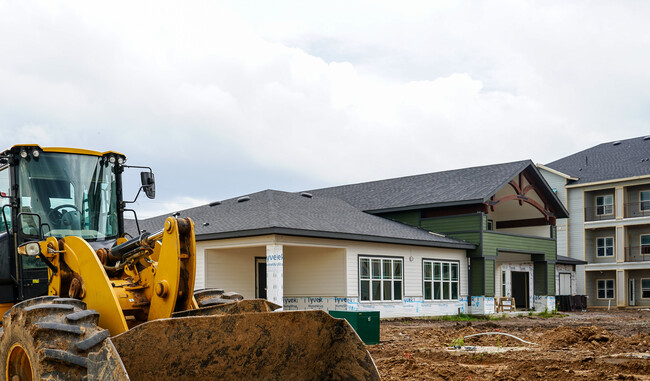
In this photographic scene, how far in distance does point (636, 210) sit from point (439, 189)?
59.4ft

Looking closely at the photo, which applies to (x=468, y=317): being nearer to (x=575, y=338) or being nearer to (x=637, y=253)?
(x=575, y=338)

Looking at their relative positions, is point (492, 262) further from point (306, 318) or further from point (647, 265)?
point (306, 318)

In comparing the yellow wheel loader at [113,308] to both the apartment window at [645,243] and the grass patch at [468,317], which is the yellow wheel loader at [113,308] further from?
the apartment window at [645,243]

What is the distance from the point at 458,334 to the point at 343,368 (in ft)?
36.9

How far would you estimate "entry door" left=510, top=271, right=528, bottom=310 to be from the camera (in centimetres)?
3681

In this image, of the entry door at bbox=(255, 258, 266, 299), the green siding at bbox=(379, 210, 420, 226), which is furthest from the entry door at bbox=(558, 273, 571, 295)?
the entry door at bbox=(255, 258, 266, 299)

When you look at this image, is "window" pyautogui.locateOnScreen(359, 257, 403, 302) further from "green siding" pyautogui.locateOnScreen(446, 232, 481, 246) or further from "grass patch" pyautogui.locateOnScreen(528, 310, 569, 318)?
"grass patch" pyautogui.locateOnScreen(528, 310, 569, 318)

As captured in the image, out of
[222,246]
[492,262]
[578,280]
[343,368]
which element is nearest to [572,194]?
[578,280]

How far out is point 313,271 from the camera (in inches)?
943

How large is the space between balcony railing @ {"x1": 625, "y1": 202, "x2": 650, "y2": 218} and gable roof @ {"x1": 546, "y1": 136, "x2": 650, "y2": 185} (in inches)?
78.5

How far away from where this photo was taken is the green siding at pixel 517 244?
29.0 metres

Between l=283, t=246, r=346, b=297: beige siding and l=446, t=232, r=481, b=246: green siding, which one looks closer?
l=283, t=246, r=346, b=297: beige siding

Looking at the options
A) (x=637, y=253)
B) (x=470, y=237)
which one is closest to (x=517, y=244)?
(x=470, y=237)

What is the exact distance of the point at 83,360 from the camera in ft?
17.6
